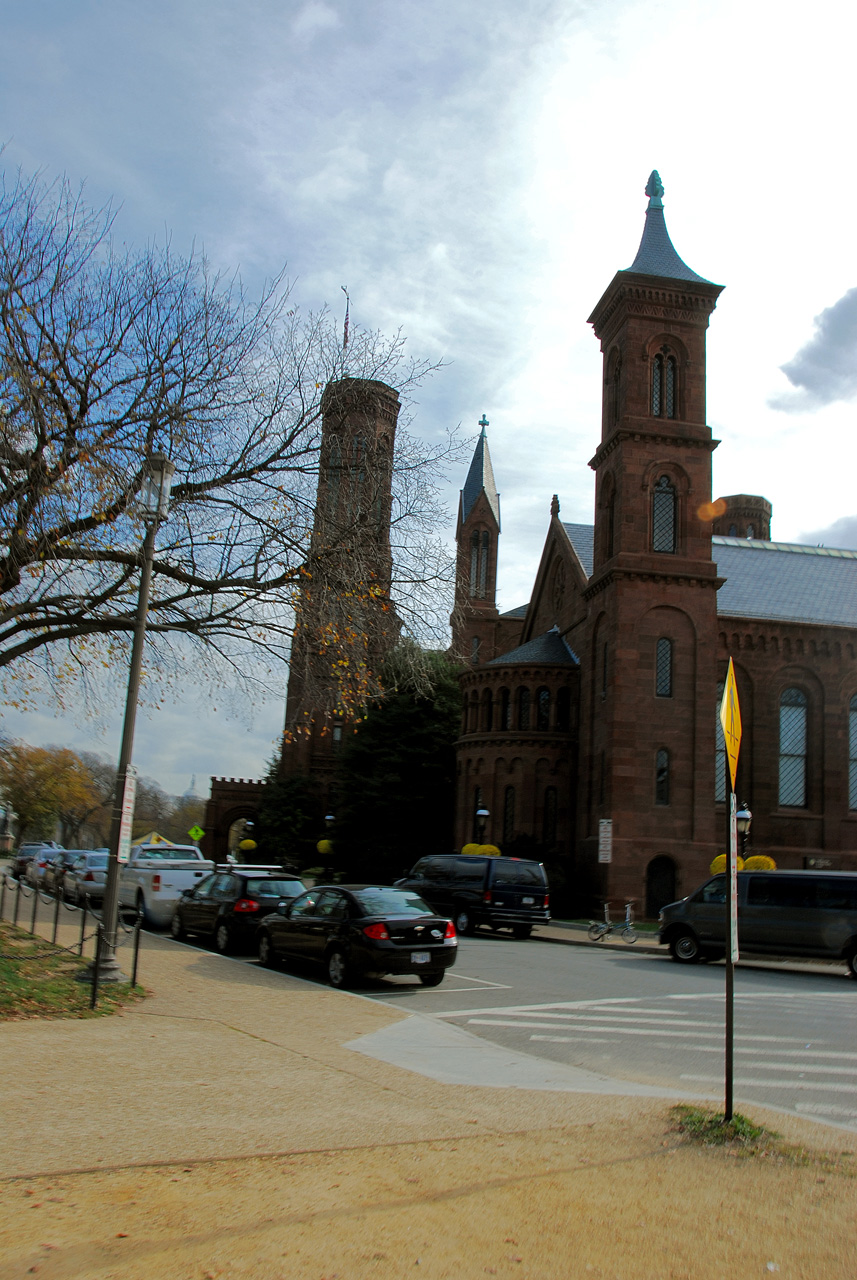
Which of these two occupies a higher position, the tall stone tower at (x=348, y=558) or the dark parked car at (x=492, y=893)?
the tall stone tower at (x=348, y=558)

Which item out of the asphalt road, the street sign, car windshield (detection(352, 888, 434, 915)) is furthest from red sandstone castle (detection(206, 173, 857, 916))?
the street sign

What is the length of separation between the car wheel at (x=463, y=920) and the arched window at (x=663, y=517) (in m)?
17.3

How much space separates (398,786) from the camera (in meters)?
48.7

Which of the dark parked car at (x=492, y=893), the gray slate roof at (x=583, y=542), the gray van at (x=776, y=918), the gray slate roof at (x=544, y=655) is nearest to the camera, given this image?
the gray van at (x=776, y=918)

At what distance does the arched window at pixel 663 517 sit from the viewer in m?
37.2

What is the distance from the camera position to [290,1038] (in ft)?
31.4

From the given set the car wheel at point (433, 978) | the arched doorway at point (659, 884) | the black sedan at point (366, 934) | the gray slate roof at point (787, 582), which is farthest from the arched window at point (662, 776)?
the car wheel at point (433, 978)

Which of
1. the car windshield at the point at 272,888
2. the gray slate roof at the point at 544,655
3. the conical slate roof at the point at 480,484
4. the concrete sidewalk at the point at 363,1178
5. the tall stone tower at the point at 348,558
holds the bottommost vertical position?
the concrete sidewalk at the point at 363,1178

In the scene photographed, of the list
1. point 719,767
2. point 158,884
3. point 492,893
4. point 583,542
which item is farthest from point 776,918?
point 583,542

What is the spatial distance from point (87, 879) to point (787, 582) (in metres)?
30.2

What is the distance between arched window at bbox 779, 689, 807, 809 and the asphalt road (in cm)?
1911

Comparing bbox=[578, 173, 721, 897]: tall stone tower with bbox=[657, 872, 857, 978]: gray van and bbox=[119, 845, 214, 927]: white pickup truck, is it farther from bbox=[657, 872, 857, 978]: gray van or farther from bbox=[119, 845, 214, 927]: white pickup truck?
bbox=[119, 845, 214, 927]: white pickup truck

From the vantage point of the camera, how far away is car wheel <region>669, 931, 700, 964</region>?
2088 cm

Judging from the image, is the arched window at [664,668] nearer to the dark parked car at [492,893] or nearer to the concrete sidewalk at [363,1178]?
the dark parked car at [492,893]
